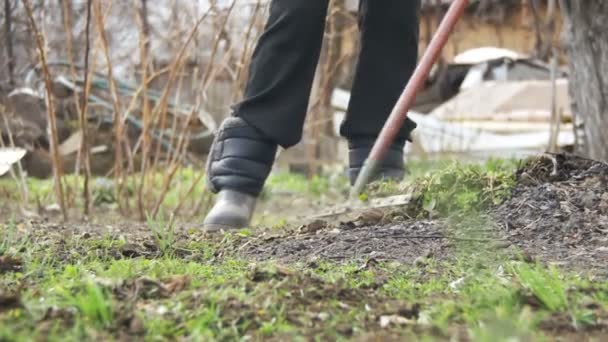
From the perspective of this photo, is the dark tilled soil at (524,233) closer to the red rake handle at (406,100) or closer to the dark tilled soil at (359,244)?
the dark tilled soil at (359,244)

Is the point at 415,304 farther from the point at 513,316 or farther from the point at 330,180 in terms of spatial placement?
the point at 330,180

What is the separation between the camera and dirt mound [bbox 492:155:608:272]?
84.2 inches

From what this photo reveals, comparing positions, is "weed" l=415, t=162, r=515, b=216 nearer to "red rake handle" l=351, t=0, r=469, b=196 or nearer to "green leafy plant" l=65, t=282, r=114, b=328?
"red rake handle" l=351, t=0, r=469, b=196

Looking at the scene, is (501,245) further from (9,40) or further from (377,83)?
(9,40)

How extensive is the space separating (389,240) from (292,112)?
0.71 meters

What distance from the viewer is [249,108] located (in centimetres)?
288

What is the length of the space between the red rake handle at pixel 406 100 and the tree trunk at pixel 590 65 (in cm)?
118

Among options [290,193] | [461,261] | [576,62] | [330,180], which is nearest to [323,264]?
[461,261]

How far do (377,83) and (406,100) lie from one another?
0.57 metres

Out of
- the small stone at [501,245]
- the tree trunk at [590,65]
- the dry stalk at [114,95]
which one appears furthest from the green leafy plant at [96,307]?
the tree trunk at [590,65]

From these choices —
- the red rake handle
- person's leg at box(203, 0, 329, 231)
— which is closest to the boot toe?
person's leg at box(203, 0, 329, 231)

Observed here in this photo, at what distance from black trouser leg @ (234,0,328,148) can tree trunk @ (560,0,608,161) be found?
135 cm

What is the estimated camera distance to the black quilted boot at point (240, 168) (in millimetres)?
2842

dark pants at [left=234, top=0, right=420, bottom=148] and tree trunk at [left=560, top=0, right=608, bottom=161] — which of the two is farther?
tree trunk at [left=560, top=0, right=608, bottom=161]
